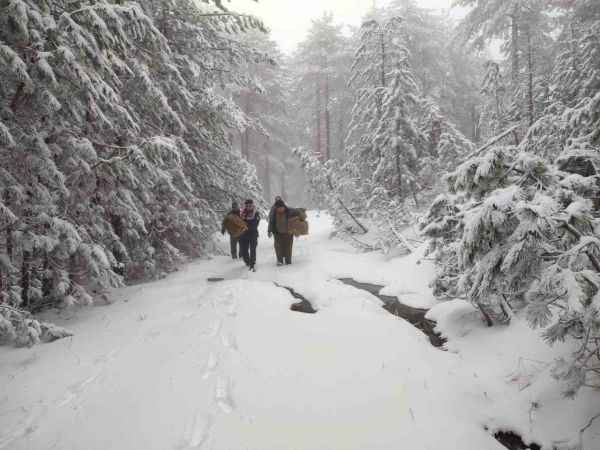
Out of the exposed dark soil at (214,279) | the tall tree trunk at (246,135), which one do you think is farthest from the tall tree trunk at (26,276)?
the tall tree trunk at (246,135)

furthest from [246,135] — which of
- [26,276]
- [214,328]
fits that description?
[214,328]

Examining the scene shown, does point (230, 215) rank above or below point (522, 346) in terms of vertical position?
above

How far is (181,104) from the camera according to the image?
978 cm

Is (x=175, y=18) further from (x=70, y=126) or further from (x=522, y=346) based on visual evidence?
(x=522, y=346)

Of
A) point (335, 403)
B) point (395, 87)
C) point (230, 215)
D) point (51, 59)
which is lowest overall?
point (335, 403)

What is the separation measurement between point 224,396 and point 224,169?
9.52m

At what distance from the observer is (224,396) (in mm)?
3561

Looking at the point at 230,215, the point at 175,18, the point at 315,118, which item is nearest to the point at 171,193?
the point at 230,215

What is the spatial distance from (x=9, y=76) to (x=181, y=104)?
4861 millimetres

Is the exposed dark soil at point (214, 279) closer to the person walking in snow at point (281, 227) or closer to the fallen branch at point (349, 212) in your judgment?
the person walking in snow at point (281, 227)

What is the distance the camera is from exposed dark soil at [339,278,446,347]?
5.27m

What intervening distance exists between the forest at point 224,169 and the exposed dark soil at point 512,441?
42 cm

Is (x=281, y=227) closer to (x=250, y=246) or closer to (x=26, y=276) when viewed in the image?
(x=250, y=246)

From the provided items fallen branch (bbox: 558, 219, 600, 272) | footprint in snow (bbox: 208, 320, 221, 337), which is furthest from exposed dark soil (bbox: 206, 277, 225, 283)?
fallen branch (bbox: 558, 219, 600, 272)
